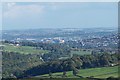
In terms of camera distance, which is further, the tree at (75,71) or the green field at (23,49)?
the green field at (23,49)

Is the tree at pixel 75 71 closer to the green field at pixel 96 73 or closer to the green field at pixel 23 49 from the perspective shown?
the green field at pixel 96 73

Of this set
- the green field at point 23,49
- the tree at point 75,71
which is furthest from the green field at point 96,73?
the green field at point 23,49

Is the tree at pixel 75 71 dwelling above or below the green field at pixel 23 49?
below

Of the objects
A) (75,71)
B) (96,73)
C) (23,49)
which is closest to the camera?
(96,73)

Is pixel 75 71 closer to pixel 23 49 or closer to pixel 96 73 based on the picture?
pixel 96 73

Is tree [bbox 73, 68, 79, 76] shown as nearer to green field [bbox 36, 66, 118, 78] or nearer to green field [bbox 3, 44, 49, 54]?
green field [bbox 36, 66, 118, 78]

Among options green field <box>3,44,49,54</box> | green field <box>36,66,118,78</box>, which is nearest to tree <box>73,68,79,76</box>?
green field <box>36,66,118,78</box>

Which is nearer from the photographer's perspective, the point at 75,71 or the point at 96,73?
the point at 96,73

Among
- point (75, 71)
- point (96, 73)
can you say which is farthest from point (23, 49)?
point (96, 73)

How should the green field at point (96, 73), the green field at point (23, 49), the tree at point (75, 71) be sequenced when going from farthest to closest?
the green field at point (23, 49), the tree at point (75, 71), the green field at point (96, 73)

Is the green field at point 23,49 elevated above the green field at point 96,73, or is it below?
above

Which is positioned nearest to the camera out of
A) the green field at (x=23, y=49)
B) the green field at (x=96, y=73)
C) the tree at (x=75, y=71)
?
the green field at (x=96, y=73)
